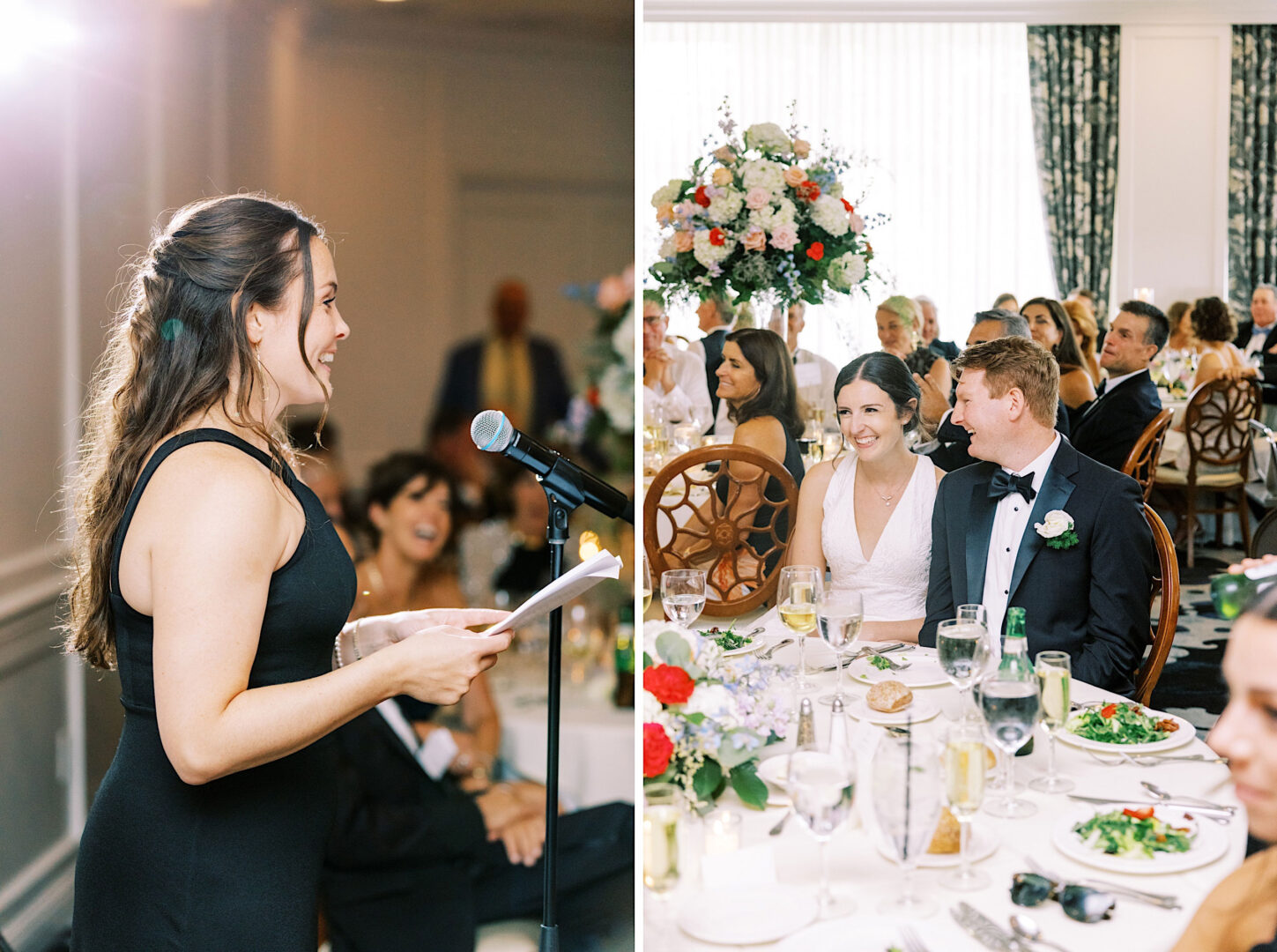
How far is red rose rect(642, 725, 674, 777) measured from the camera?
92 cm

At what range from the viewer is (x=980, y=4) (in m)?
6.28

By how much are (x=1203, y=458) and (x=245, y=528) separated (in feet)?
15.2

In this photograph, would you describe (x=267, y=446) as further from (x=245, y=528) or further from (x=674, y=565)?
(x=674, y=565)

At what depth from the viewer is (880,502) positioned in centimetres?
211

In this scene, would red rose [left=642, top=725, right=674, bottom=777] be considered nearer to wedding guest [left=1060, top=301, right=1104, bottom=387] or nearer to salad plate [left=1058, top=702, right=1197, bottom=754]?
salad plate [left=1058, top=702, right=1197, bottom=754]

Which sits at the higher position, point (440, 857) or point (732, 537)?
point (732, 537)

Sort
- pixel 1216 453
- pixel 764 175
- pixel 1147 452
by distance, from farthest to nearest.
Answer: pixel 1216 453
pixel 1147 452
pixel 764 175

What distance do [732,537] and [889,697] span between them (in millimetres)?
1050

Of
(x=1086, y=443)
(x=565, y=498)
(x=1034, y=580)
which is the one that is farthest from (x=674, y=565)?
(x=1086, y=443)

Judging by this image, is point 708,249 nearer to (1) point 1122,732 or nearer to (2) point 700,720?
(1) point 1122,732

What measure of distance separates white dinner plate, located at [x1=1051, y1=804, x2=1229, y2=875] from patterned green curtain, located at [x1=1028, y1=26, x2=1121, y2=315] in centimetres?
622

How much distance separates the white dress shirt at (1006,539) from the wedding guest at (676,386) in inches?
50.3

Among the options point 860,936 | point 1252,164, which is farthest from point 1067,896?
point 1252,164

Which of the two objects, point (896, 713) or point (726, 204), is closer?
point (896, 713)
